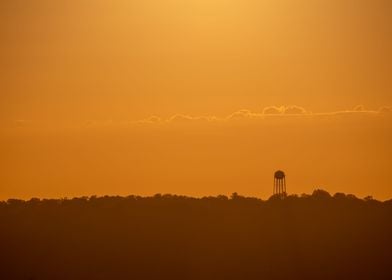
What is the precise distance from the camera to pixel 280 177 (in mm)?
142500

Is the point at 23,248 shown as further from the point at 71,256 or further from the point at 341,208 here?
the point at 341,208

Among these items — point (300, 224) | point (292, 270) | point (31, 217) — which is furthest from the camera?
point (31, 217)

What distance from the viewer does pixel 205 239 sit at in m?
138

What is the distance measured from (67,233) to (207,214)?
20109mm

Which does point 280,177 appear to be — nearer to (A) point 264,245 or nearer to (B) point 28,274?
(A) point 264,245

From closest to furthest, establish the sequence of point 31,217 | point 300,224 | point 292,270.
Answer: point 292,270 < point 300,224 < point 31,217

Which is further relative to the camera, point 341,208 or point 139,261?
point 341,208

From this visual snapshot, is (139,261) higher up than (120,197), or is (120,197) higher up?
(120,197)

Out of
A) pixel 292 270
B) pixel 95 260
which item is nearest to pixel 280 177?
pixel 292 270

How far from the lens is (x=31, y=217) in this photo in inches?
6083

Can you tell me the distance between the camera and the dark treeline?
129 m

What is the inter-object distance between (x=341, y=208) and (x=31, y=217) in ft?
154

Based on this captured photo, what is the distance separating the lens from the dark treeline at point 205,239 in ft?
424

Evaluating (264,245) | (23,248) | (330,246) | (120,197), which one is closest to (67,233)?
(23,248)
